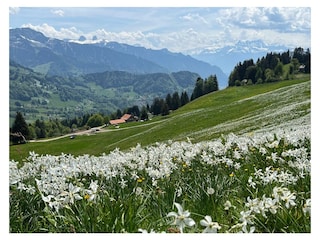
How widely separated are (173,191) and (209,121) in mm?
5849

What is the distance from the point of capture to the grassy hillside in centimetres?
727

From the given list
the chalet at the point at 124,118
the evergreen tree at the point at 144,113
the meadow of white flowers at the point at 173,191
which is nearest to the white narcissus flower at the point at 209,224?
the meadow of white flowers at the point at 173,191

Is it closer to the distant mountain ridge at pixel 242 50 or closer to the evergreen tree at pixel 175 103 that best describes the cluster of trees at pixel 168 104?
the evergreen tree at pixel 175 103

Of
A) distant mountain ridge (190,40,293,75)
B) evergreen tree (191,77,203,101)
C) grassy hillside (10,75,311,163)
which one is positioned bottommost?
grassy hillside (10,75,311,163)

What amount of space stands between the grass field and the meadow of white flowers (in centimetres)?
1

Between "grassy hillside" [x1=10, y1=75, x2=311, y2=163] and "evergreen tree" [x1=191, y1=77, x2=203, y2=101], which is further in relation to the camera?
"evergreen tree" [x1=191, y1=77, x2=203, y2=101]

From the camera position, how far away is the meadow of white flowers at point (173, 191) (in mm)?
3516

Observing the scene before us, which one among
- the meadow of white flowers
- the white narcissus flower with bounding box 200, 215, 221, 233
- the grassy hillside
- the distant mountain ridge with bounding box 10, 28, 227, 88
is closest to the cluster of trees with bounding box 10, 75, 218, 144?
the grassy hillside

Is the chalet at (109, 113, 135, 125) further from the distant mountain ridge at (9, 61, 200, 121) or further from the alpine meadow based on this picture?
the distant mountain ridge at (9, 61, 200, 121)

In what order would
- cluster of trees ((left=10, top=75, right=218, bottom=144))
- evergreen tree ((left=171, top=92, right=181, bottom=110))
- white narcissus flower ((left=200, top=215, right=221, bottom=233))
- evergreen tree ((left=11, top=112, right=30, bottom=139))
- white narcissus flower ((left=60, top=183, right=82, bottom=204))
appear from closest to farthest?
white narcissus flower ((left=200, top=215, right=221, bottom=233)) → white narcissus flower ((left=60, top=183, right=82, bottom=204)) → evergreen tree ((left=11, top=112, right=30, bottom=139)) → cluster of trees ((left=10, top=75, right=218, bottom=144)) → evergreen tree ((left=171, top=92, right=181, bottom=110))

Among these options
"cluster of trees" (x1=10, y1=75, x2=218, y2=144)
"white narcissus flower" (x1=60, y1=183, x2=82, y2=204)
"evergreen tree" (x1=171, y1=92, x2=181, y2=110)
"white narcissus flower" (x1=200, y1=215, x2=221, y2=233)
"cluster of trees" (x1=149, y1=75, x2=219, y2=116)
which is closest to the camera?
"white narcissus flower" (x1=200, y1=215, x2=221, y2=233)

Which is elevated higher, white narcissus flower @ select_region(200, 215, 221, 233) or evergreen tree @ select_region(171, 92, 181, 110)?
evergreen tree @ select_region(171, 92, 181, 110)

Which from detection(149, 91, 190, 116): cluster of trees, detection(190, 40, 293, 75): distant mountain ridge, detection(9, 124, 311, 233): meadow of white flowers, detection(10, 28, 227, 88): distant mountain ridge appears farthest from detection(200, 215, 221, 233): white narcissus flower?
detection(149, 91, 190, 116): cluster of trees
